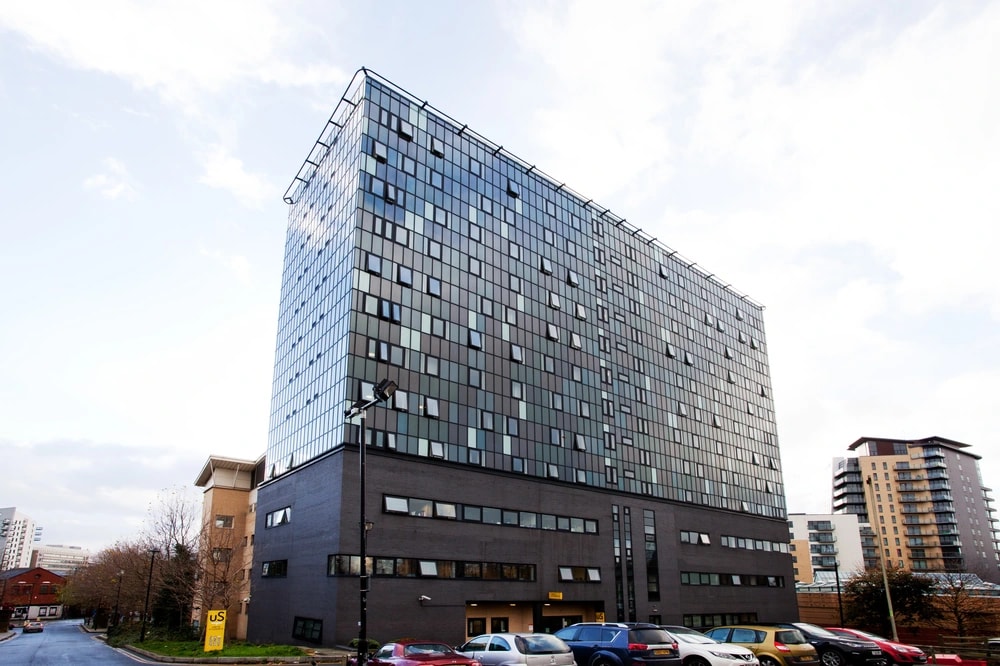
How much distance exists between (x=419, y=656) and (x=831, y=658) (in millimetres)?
15160

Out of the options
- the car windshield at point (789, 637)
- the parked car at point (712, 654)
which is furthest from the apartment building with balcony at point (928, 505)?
the parked car at point (712, 654)

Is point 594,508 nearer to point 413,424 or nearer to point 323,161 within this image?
point 413,424

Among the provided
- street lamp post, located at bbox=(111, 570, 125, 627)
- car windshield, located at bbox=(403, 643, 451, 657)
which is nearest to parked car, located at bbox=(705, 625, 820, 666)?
car windshield, located at bbox=(403, 643, 451, 657)

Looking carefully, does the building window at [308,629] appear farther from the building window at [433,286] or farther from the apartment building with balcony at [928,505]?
the apartment building with balcony at [928,505]

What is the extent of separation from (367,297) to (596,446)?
24.8 metres

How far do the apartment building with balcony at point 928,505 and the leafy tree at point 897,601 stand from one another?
105002mm

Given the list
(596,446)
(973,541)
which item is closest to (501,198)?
(596,446)

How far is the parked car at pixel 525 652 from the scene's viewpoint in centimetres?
2000

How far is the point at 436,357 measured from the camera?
49625 mm

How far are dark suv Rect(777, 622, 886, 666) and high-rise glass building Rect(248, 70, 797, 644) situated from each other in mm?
22538

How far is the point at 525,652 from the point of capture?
797 inches

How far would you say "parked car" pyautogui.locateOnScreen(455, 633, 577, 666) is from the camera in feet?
65.6

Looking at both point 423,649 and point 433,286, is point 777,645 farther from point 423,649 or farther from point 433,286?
point 433,286

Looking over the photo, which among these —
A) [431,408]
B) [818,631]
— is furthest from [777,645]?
[431,408]
